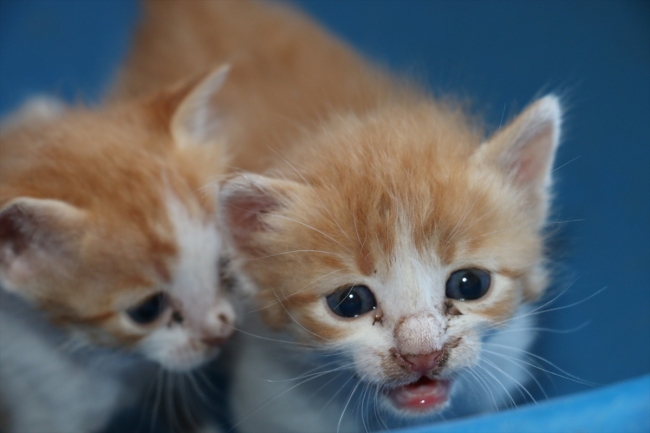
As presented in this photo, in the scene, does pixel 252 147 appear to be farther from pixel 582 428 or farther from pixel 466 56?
pixel 582 428

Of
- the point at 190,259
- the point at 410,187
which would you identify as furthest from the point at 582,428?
the point at 190,259

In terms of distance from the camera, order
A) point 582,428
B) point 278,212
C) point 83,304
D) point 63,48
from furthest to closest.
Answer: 1. point 63,48
2. point 83,304
3. point 278,212
4. point 582,428

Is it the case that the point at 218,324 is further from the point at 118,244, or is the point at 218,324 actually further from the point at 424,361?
the point at 424,361

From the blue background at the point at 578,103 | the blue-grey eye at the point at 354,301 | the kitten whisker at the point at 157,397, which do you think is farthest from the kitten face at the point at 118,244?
the blue background at the point at 578,103

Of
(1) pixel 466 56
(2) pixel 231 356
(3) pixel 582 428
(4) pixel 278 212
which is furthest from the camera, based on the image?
(1) pixel 466 56

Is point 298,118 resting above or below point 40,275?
above
